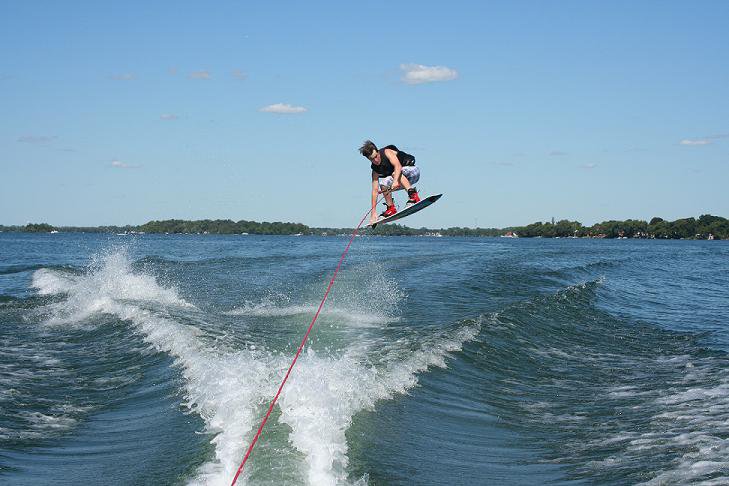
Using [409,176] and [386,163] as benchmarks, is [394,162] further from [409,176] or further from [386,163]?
[409,176]

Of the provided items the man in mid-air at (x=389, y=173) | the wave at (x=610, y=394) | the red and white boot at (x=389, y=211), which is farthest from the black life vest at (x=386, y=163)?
the wave at (x=610, y=394)

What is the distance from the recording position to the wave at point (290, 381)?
6152mm

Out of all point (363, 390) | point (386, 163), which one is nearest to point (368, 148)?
point (386, 163)

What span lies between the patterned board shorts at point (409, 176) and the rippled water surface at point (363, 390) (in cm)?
305

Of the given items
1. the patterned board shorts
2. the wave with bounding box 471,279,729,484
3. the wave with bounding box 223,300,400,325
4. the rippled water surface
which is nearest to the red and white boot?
the patterned board shorts

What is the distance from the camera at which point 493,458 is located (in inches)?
273

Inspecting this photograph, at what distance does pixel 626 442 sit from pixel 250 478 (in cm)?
428

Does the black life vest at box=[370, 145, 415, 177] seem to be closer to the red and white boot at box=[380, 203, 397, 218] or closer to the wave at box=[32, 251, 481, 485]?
the red and white boot at box=[380, 203, 397, 218]

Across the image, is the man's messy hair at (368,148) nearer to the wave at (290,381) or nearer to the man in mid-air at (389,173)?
the man in mid-air at (389,173)

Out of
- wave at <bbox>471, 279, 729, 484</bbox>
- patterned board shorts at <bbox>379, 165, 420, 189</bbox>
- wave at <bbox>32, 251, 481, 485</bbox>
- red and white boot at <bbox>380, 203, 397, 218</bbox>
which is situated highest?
patterned board shorts at <bbox>379, 165, 420, 189</bbox>

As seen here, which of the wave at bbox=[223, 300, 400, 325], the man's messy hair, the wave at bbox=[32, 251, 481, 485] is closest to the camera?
the wave at bbox=[32, 251, 481, 485]

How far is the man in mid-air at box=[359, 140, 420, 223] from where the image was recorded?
40.7 feet

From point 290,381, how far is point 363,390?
112 cm

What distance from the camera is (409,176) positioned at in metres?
13.3
